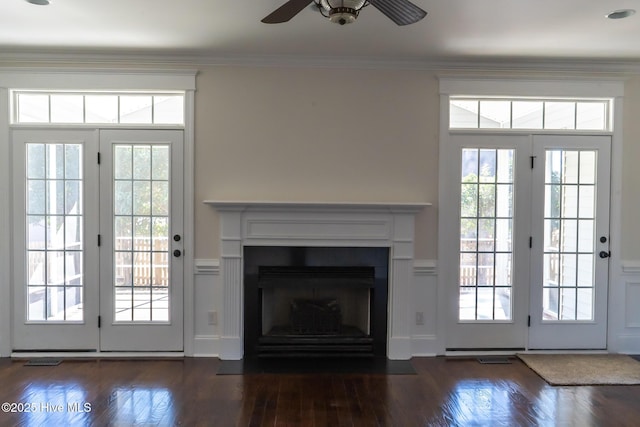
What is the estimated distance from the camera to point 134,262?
365 centimetres

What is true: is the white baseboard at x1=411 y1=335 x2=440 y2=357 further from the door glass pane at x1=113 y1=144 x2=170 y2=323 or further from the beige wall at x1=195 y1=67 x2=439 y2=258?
the door glass pane at x1=113 y1=144 x2=170 y2=323

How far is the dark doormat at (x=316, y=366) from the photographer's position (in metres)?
3.31

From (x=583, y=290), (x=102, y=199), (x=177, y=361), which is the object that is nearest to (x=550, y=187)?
(x=583, y=290)

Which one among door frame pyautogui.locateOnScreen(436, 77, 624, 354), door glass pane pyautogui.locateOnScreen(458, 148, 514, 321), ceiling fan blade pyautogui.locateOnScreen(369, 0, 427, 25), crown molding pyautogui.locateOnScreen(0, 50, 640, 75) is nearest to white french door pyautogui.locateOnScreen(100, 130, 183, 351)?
crown molding pyautogui.locateOnScreen(0, 50, 640, 75)

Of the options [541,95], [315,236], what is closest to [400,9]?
[315,236]

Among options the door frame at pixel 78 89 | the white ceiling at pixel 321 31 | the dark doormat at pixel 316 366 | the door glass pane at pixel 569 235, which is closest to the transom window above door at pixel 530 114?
the door glass pane at pixel 569 235

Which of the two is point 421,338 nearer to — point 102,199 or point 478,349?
point 478,349

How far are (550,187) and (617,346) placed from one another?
1.66 metres

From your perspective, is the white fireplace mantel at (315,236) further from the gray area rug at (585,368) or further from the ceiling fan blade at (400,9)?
the ceiling fan blade at (400,9)

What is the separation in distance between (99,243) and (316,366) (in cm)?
226

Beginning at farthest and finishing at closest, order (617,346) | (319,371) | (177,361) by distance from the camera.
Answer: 1. (617,346)
2. (177,361)
3. (319,371)

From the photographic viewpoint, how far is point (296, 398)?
9.34 ft

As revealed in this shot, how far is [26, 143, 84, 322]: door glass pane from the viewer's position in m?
3.60

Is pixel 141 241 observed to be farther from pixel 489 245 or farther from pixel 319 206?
pixel 489 245
